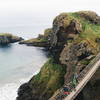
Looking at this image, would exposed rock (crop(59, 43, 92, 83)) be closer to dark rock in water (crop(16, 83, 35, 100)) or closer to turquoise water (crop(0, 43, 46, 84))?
dark rock in water (crop(16, 83, 35, 100))

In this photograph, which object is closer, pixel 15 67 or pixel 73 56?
pixel 73 56

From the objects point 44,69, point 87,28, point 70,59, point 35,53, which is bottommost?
point 35,53

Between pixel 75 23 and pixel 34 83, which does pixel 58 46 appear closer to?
pixel 75 23

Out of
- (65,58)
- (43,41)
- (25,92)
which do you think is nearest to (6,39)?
(43,41)

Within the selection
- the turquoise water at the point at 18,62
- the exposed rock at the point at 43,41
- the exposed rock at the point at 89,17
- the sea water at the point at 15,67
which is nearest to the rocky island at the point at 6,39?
the exposed rock at the point at 43,41

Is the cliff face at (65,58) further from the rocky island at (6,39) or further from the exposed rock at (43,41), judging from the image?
the rocky island at (6,39)

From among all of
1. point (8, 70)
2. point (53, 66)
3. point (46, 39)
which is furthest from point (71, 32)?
point (46, 39)

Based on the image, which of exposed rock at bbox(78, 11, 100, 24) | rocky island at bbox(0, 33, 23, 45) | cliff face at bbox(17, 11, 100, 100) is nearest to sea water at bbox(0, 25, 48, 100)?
cliff face at bbox(17, 11, 100, 100)

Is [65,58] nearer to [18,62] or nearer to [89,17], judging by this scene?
[89,17]
